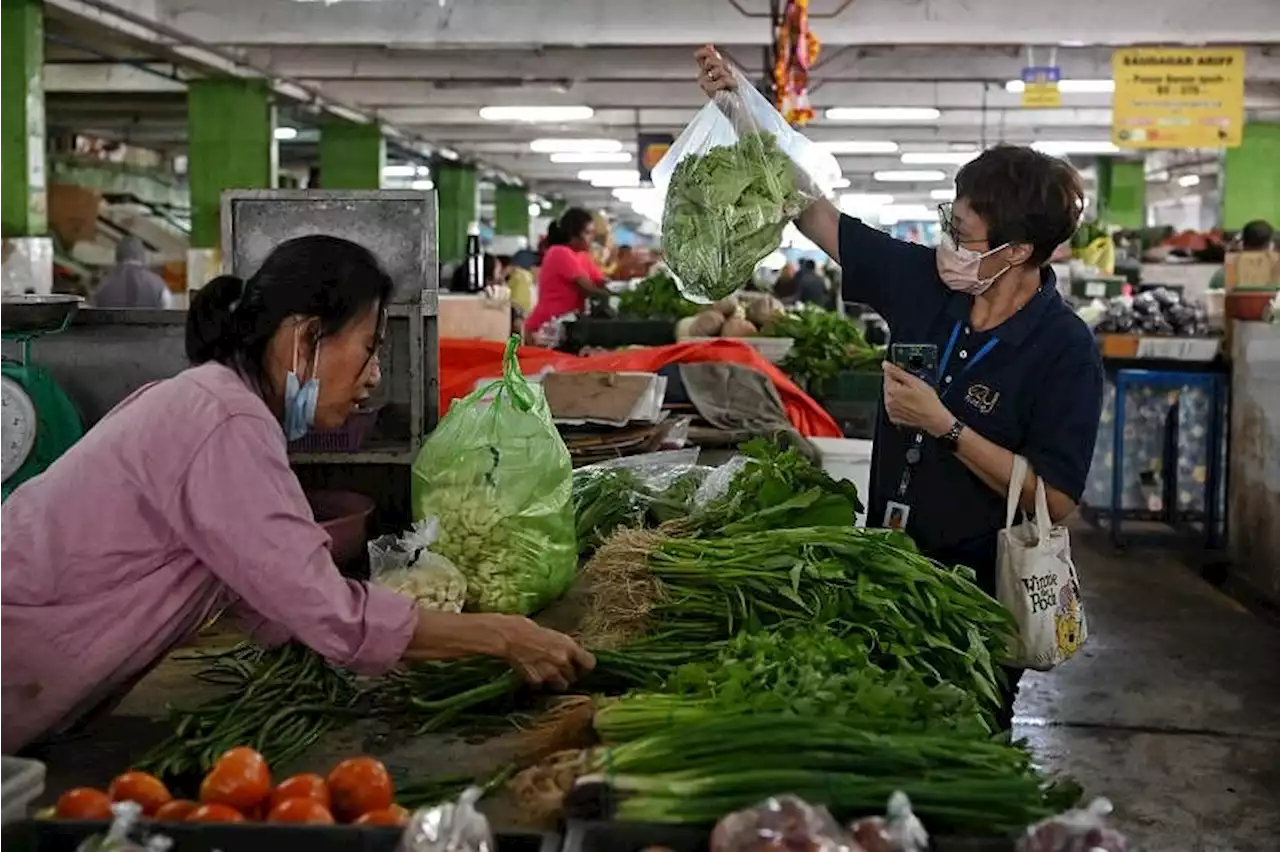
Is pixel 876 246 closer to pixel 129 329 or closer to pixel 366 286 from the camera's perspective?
pixel 366 286

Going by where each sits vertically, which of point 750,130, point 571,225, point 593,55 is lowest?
point 750,130

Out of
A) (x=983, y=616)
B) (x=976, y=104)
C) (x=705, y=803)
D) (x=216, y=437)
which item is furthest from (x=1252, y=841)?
(x=976, y=104)

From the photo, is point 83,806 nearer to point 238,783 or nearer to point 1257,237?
point 238,783

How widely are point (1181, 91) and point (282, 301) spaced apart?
41.2 ft

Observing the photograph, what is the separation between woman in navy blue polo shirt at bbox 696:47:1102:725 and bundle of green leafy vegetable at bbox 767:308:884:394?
158 inches

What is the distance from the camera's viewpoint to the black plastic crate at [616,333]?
8.53 meters

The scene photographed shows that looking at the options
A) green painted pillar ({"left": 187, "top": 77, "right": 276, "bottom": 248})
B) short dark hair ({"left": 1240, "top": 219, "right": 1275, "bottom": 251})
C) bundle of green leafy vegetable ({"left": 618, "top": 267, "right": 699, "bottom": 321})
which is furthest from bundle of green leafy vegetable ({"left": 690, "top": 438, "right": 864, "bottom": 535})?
green painted pillar ({"left": 187, "top": 77, "right": 276, "bottom": 248})

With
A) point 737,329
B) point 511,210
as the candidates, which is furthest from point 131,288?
point 511,210

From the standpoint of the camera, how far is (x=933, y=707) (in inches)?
80.4

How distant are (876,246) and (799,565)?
3.29 ft

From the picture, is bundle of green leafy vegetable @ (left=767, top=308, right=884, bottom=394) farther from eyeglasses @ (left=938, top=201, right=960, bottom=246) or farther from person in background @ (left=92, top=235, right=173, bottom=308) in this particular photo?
person in background @ (left=92, top=235, right=173, bottom=308)

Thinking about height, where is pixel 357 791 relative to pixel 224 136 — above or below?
below

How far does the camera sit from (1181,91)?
1316 centimetres

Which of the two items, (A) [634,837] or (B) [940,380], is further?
(B) [940,380]
